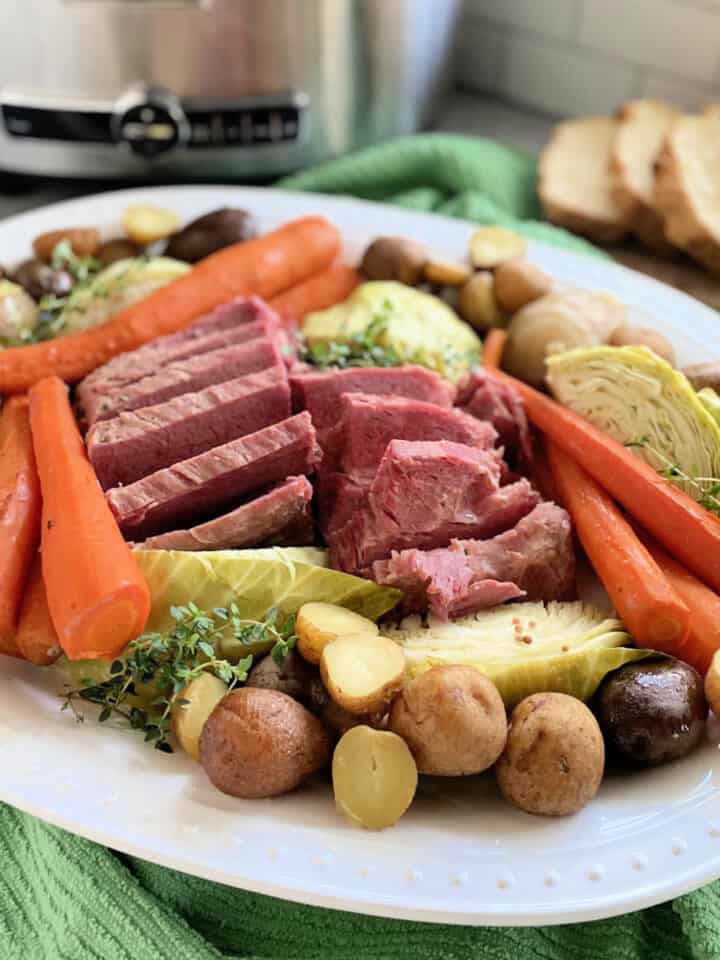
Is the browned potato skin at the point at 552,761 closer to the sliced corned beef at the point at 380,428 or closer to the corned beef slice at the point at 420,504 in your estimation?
the corned beef slice at the point at 420,504

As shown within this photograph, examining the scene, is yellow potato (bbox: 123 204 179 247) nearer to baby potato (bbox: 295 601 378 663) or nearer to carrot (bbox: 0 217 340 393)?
carrot (bbox: 0 217 340 393)

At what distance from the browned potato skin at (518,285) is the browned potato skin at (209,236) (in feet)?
Result: 2.42

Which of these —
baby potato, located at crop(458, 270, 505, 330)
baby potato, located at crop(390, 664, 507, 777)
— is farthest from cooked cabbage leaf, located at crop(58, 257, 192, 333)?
baby potato, located at crop(390, 664, 507, 777)

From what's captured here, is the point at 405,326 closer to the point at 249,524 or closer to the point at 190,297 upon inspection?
the point at 190,297

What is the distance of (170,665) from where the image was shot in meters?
2.02

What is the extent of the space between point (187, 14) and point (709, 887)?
2.63 m

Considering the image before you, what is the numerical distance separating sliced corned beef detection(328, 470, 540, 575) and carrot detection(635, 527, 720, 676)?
1.11ft

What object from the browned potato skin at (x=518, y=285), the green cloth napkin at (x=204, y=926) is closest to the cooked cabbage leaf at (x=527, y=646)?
the green cloth napkin at (x=204, y=926)

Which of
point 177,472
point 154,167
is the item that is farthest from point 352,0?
point 177,472

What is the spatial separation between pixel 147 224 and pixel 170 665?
1622mm

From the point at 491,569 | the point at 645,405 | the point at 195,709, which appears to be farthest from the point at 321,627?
the point at 645,405

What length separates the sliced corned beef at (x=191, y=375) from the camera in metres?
2.45

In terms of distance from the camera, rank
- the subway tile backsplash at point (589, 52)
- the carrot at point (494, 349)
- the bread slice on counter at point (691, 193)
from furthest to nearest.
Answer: the subway tile backsplash at point (589, 52) → the bread slice on counter at point (691, 193) → the carrot at point (494, 349)

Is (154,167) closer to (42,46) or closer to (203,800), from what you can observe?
(42,46)
